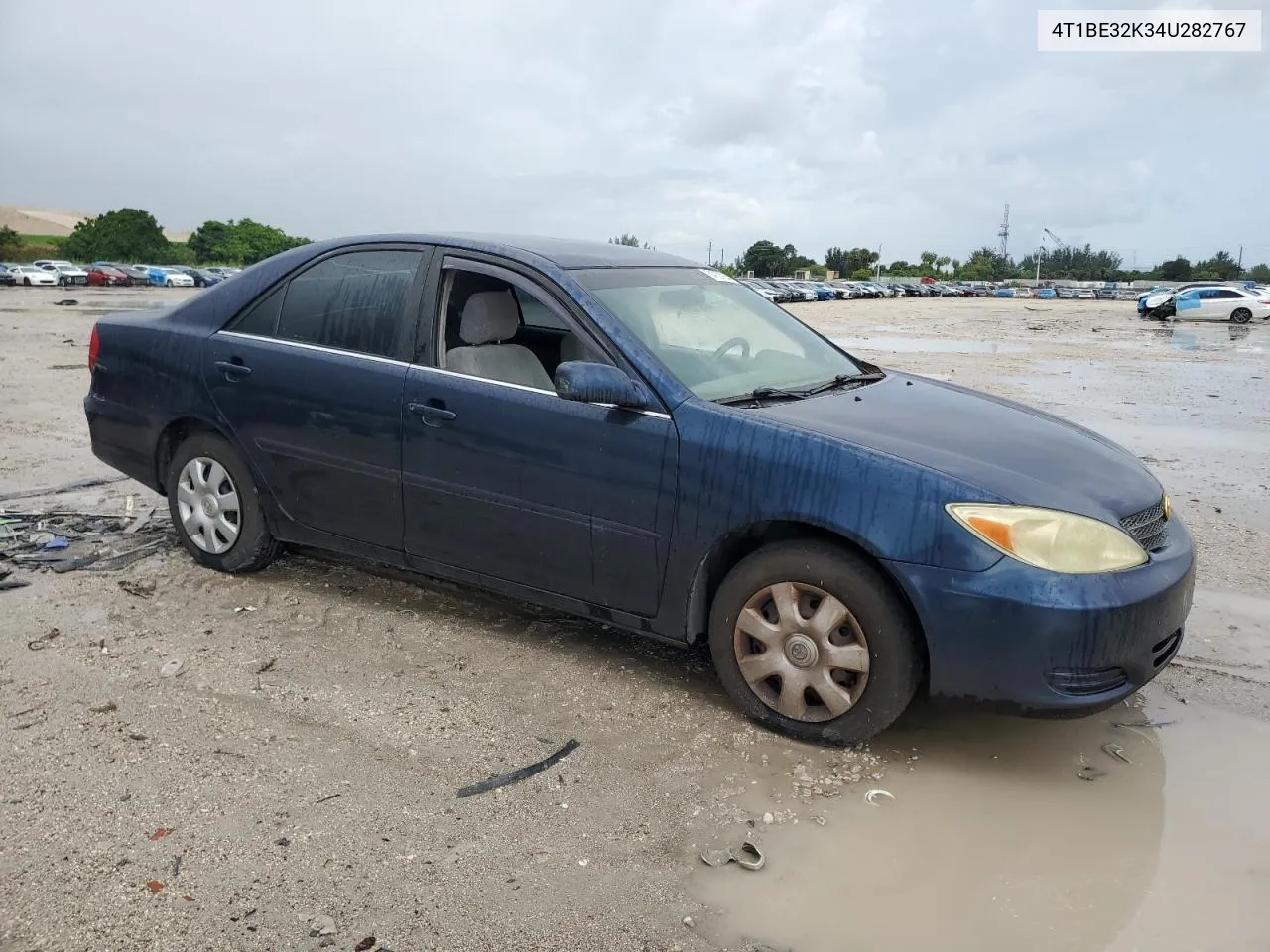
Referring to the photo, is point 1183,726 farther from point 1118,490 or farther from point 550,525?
point 550,525

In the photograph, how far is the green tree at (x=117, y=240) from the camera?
95250 millimetres

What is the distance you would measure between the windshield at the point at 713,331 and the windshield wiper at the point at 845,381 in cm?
4

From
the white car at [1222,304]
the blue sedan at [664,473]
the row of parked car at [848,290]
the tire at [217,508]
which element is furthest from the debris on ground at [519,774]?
the row of parked car at [848,290]

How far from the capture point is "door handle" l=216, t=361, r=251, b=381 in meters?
4.85

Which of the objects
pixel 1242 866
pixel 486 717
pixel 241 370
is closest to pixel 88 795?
pixel 486 717

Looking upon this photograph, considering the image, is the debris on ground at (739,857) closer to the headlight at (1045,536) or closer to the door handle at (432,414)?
the headlight at (1045,536)

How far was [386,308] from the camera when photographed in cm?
454

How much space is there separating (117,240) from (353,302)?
4099 inches

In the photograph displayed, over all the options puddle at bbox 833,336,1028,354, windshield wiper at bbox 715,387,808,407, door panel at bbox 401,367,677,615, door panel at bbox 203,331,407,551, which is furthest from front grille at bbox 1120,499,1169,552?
puddle at bbox 833,336,1028,354

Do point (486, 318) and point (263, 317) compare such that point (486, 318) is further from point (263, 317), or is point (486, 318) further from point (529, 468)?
point (263, 317)

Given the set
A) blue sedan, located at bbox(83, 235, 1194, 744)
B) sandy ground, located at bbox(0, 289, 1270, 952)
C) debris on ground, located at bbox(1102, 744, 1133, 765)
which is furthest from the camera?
debris on ground, located at bbox(1102, 744, 1133, 765)

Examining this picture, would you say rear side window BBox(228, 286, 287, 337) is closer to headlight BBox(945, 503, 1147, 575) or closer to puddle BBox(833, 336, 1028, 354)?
headlight BBox(945, 503, 1147, 575)

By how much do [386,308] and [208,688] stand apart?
1716 mm

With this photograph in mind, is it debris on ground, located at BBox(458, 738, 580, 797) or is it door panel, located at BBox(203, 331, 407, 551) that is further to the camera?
door panel, located at BBox(203, 331, 407, 551)
